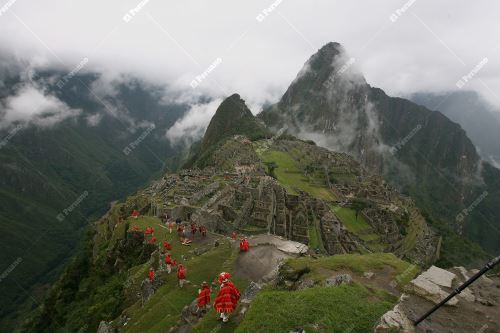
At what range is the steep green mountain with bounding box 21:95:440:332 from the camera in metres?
14.1

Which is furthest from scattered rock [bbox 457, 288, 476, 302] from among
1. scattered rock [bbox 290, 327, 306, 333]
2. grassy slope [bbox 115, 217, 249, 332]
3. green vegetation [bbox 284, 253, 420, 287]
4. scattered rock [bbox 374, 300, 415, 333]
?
grassy slope [bbox 115, 217, 249, 332]

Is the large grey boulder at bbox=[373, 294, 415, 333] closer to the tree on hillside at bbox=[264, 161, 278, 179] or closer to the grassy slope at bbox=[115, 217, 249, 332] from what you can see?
the grassy slope at bbox=[115, 217, 249, 332]

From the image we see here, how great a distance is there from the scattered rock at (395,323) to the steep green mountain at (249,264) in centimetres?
93

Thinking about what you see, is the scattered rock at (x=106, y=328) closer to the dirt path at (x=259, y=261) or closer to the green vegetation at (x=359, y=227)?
the dirt path at (x=259, y=261)

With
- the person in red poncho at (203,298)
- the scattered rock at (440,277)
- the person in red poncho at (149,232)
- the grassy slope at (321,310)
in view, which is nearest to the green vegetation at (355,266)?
the scattered rock at (440,277)

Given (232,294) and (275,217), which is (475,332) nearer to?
(232,294)

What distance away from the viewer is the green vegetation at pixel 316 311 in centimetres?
1265

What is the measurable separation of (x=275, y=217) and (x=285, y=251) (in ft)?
74.5

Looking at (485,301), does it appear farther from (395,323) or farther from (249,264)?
(249,264)

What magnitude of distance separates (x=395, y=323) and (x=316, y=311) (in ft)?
8.50

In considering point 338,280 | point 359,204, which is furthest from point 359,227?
point 338,280

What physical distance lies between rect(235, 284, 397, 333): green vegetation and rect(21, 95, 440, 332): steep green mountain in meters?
0.04

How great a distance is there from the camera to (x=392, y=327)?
1170 cm

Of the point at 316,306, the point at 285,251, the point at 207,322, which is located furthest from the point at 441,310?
the point at 285,251
